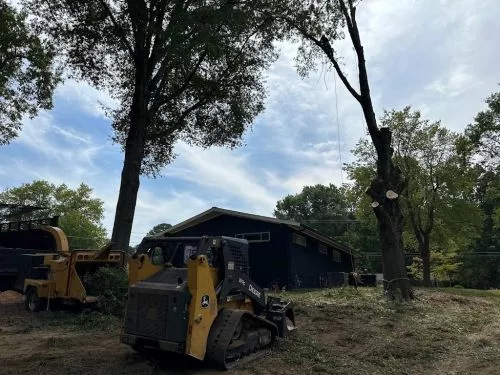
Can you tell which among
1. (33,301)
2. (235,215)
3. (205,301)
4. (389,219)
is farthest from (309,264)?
(205,301)

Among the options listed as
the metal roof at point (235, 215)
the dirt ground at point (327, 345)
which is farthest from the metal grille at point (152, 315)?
the metal roof at point (235, 215)

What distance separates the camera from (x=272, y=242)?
84.1ft

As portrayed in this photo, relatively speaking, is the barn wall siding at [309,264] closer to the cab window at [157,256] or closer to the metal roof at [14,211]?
the metal roof at [14,211]

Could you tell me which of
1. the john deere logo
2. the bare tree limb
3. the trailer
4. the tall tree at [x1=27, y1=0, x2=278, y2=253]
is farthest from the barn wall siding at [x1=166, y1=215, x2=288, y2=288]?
the john deere logo

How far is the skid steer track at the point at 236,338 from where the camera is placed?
22.9 feet

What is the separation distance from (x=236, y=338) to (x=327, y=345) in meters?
2.33

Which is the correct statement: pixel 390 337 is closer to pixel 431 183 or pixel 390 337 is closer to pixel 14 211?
pixel 14 211

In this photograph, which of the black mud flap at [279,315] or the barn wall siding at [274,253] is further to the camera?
the barn wall siding at [274,253]

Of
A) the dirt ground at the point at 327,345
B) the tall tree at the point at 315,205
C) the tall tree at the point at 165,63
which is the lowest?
the dirt ground at the point at 327,345

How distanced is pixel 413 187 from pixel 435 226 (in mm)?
3950

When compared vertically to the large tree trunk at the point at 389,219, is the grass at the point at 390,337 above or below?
below

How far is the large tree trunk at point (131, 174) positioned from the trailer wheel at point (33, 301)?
2735 mm

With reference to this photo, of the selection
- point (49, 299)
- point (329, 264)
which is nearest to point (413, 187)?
point (329, 264)

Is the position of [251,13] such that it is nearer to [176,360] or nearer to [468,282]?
[176,360]
